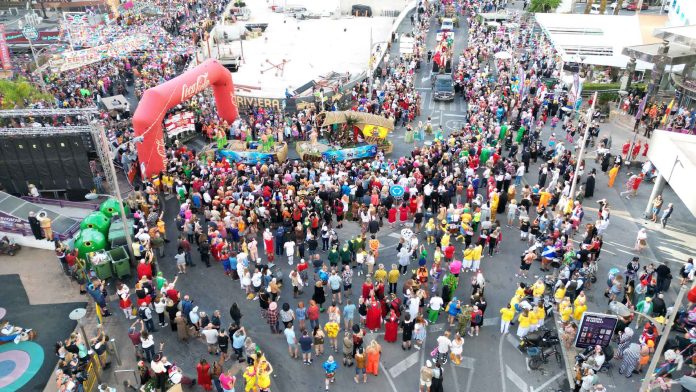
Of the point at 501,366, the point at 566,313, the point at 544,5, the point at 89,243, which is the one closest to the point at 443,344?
the point at 501,366

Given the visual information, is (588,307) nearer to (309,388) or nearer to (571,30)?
(309,388)

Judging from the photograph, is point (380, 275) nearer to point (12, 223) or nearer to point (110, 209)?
point (110, 209)

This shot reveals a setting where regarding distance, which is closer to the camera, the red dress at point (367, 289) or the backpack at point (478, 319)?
the backpack at point (478, 319)

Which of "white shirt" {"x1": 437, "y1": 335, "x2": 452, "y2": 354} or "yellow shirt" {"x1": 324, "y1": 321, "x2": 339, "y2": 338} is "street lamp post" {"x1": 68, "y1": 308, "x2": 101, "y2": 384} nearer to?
"yellow shirt" {"x1": 324, "y1": 321, "x2": 339, "y2": 338}

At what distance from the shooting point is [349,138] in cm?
2708

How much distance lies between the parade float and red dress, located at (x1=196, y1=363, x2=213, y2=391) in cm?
1344

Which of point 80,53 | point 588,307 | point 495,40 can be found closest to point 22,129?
point 80,53

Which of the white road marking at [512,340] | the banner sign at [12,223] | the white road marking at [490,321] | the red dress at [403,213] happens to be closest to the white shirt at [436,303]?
the white road marking at [490,321]

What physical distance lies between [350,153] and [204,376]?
46.6 feet

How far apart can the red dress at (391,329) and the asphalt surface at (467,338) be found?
0.69 ft

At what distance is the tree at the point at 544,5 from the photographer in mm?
49375

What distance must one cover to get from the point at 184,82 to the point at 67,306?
37.4 feet

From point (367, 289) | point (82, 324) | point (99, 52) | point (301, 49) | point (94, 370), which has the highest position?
point (99, 52)

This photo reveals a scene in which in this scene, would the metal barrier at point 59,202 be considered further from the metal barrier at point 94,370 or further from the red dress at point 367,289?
the red dress at point 367,289
